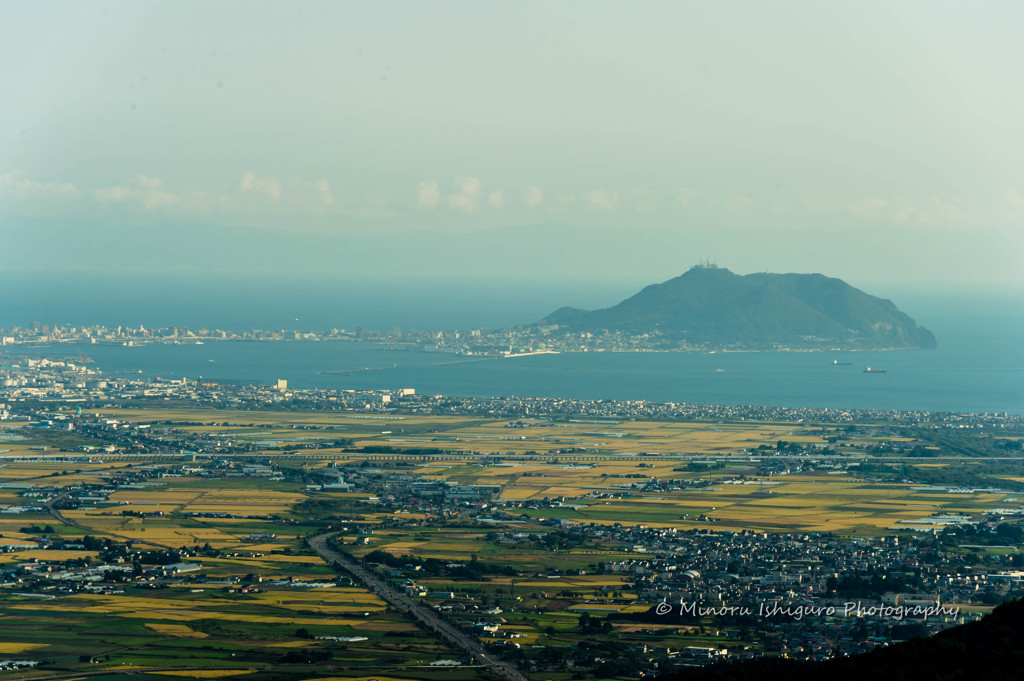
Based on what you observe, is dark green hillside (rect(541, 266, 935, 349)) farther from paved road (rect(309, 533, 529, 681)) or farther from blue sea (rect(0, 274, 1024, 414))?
paved road (rect(309, 533, 529, 681))

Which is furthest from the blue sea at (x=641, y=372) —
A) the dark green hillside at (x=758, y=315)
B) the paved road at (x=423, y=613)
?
the paved road at (x=423, y=613)

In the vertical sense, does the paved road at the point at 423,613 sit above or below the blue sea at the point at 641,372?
below

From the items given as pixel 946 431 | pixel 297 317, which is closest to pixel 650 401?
pixel 946 431

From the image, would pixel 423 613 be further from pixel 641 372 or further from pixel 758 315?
pixel 758 315

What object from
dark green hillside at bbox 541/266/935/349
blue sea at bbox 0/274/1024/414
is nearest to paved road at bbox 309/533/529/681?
blue sea at bbox 0/274/1024/414

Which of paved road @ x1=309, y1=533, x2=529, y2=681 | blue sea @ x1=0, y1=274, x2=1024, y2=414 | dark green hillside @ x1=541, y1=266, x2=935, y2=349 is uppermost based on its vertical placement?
dark green hillside @ x1=541, y1=266, x2=935, y2=349

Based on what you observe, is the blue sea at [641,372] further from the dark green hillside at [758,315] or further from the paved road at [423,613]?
the paved road at [423,613]

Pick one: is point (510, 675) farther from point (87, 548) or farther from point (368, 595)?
point (87, 548)

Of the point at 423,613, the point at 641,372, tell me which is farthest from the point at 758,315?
the point at 423,613

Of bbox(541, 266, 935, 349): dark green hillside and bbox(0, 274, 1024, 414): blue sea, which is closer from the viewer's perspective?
bbox(0, 274, 1024, 414): blue sea

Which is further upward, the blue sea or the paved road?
the blue sea
